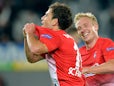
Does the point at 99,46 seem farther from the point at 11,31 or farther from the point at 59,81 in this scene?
the point at 11,31

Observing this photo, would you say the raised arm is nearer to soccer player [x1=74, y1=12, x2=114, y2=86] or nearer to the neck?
soccer player [x1=74, y1=12, x2=114, y2=86]

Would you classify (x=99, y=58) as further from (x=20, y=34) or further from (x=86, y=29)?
(x=20, y=34)

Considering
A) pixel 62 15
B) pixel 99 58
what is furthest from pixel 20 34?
pixel 62 15

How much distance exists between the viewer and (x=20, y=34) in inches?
440

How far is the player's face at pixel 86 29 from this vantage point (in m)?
6.11

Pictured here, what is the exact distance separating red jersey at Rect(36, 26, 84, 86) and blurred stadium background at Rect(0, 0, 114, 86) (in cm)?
597

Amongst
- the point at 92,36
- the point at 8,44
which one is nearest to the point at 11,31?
the point at 8,44

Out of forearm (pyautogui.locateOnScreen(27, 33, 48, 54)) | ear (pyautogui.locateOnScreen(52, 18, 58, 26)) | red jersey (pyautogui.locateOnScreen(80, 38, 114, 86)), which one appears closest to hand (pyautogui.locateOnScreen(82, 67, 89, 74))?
red jersey (pyautogui.locateOnScreen(80, 38, 114, 86))

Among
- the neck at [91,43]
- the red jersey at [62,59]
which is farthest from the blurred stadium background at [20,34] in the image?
the red jersey at [62,59]

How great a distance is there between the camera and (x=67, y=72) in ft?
16.5

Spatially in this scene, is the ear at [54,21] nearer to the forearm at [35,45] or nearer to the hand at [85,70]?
the forearm at [35,45]

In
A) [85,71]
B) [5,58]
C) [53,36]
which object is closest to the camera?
[53,36]

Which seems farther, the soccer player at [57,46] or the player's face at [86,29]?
the player's face at [86,29]

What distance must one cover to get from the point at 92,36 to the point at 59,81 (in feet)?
4.09
